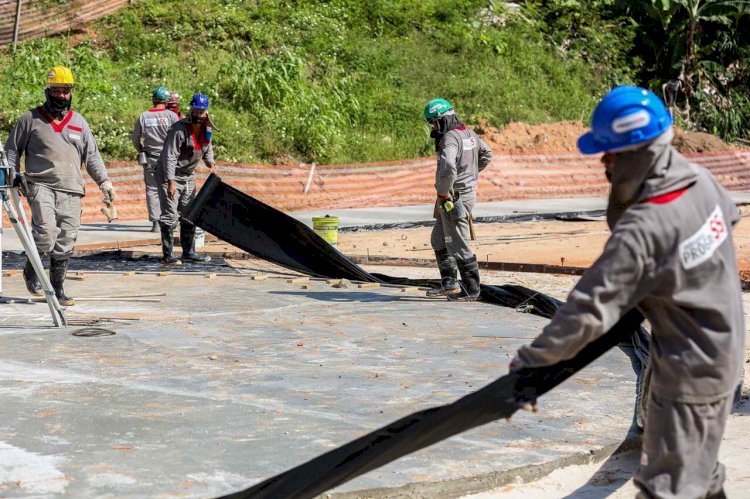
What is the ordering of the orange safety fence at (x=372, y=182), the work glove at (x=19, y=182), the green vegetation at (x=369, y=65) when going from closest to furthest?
the work glove at (x=19, y=182) → the orange safety fence at (x=372, y=182) → the green vegetation at (x=369, y=65)

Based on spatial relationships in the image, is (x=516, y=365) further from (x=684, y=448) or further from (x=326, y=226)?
(x=326, y=226)

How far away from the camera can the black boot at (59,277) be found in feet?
33.2

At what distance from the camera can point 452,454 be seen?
5555 millimetres

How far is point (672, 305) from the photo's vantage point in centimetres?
375

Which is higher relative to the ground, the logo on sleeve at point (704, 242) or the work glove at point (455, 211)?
the logo on sleeve at point (704, 242)

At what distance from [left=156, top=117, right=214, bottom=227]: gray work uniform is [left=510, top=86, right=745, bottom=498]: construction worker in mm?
9801

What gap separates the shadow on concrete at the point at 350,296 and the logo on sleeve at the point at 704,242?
23.3 ft

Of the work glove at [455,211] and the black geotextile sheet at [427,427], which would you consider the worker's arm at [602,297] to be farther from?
the work glove at [455,211]

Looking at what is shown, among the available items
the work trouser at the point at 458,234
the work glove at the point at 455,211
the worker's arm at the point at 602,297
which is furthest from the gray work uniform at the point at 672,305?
the work trouser at the point at 458,234

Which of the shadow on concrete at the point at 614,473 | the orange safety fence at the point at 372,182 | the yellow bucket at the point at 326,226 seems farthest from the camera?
the orange safety fence at the point at 372,182

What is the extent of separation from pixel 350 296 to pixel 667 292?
7.45 meters

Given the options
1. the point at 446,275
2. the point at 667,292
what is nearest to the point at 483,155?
the point at 446,275

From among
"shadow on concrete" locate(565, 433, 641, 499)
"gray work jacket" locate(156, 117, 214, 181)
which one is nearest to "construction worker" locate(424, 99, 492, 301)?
"gray work jacket" locate(156, 117, 214, 181)

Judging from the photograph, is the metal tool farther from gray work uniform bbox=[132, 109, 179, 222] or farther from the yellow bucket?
gray work uniform bbox=[132, 109, 179, 222]
